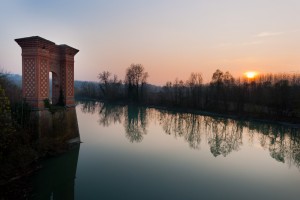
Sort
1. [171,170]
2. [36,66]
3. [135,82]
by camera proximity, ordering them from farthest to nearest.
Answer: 1. [135,82]
2. [36,66]
3. [171,170]

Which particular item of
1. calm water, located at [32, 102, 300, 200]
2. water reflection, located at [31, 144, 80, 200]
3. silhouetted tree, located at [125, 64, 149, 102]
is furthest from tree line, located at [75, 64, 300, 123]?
water reflection, located at [31, 144, 80, 200]

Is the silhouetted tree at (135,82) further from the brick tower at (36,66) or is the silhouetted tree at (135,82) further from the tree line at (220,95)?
the brick tower at (36,66)

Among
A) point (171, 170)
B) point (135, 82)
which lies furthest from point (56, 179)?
point (135, 82)

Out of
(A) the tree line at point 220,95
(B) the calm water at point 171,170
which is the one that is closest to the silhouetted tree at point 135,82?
(A) the tree line at point 220,95

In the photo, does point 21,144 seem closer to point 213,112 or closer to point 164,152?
point 164,152

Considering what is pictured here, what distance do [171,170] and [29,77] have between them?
6.69 m

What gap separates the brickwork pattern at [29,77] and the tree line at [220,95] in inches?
896

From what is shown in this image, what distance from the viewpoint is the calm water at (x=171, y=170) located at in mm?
6344

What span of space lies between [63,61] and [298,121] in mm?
21572

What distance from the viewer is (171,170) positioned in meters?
8.20

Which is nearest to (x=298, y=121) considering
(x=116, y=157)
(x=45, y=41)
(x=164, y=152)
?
(x=164, y=152)

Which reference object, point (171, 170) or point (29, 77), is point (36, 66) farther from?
point (171, 170)

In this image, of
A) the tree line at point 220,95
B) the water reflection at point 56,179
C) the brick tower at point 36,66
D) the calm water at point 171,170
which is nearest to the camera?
the water reflection at point 56,179

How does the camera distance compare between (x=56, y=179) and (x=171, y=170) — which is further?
(x=171, y=170)
